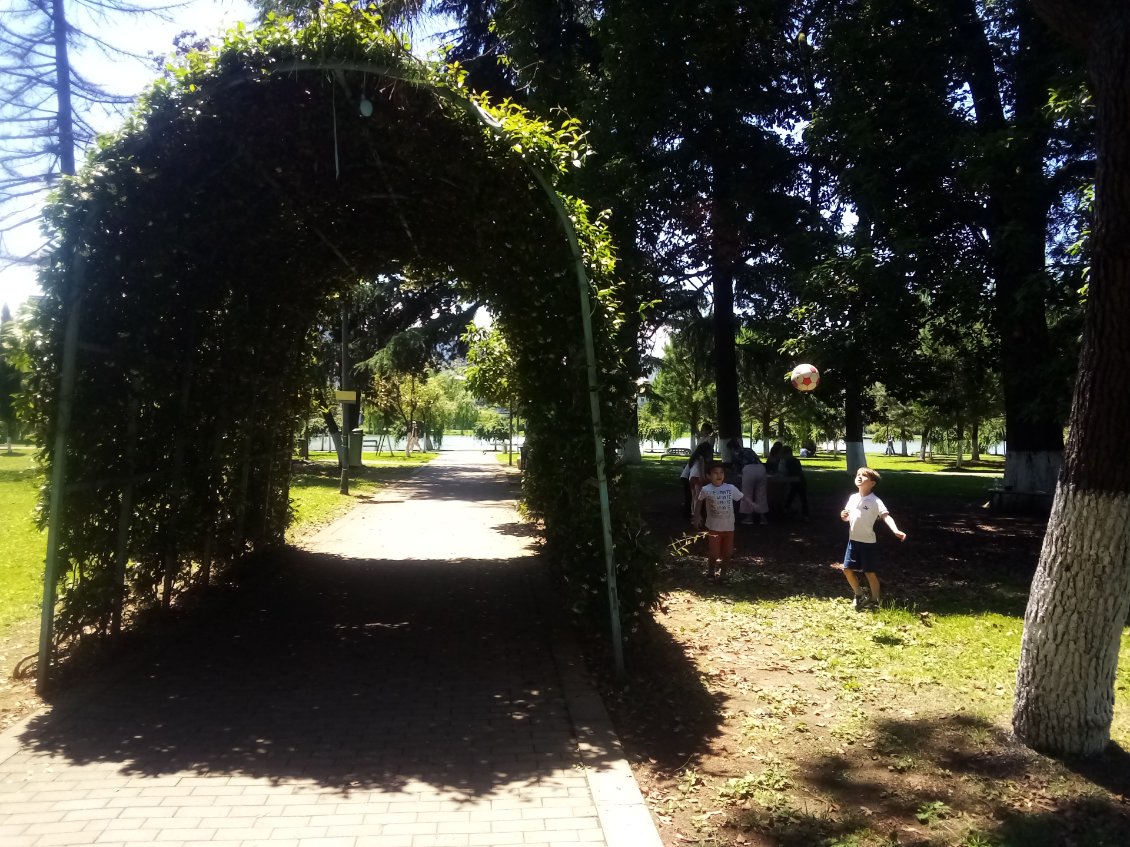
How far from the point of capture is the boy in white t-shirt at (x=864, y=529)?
8016mm

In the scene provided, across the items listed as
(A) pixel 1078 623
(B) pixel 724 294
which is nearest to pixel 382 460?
(B) pixel 724 294

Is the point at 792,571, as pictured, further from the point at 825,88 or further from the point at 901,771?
the point at 825,88

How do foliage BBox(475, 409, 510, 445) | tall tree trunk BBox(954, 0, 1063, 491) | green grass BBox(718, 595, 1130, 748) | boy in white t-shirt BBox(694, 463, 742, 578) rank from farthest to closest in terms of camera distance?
foliage BBox(475, 409, 510, 445)
tall tree trunk BBox(954, 0, 1063, 491)
boy in white t-shirt BBox(694, 463, 742, 578)
green grass BBox(718, 595, 1130, 748)

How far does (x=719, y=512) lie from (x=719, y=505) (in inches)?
4.5

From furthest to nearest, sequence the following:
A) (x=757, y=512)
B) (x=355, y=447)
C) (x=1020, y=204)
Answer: (x=355, y=447) → (x=757, y=512) → (x=1020, y=204)

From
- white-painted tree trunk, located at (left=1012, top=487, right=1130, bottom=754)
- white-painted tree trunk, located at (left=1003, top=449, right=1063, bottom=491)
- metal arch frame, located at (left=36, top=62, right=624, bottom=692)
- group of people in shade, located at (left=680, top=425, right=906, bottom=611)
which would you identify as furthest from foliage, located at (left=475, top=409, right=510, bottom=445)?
white-painted tree trunk, located at (left=1012, top=487, right=1130, bottom=754)

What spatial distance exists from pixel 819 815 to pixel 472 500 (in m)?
17.7

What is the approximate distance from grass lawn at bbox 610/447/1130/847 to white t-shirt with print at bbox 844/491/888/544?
29.8 inches

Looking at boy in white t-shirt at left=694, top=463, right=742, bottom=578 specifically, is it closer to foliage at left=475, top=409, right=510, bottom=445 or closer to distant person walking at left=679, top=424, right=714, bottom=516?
distant person walking at left=679, top=424, right=714, bottom=516

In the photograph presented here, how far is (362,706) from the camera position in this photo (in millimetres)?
5621

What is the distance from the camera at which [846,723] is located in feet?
17.3

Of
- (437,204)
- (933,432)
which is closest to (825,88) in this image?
(437,204)

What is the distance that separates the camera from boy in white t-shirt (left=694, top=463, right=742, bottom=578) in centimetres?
925

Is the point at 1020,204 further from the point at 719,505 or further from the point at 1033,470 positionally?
the point at 719,505
